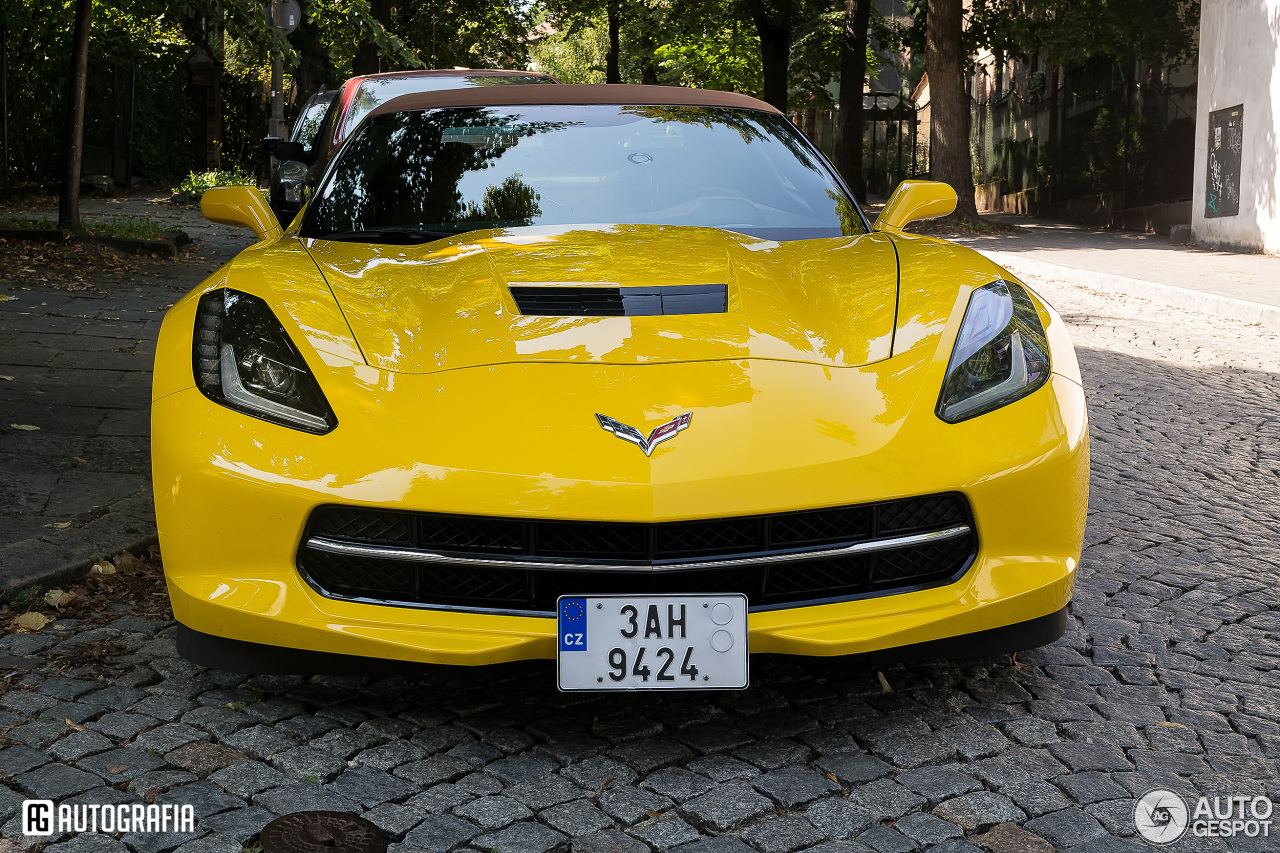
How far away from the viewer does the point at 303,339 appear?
2.67 meters

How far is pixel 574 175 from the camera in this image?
146 inches

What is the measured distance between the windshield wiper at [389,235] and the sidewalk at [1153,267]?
761 centimetres

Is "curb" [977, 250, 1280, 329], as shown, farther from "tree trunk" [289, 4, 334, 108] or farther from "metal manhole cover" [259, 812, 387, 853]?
"tree trunk" [289, 4, 334, 108]

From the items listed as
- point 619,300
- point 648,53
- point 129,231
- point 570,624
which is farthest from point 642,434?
point 648,53

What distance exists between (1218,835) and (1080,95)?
23711mm

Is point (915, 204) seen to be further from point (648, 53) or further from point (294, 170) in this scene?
point (648, 53)

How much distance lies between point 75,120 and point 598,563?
1032cm

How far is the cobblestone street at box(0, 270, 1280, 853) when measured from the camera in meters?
2.19

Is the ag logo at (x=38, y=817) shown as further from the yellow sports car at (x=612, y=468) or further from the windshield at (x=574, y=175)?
the windshield at (x=574, y=175)

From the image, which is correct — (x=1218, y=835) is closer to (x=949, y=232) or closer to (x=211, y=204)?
(x=211, y=204)

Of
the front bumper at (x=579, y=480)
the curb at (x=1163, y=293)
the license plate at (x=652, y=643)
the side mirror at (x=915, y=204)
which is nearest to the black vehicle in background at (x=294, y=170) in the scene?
the side mirror at (x=915, y=204)

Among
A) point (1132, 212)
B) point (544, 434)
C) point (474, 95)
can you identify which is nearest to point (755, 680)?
point (544, 434)

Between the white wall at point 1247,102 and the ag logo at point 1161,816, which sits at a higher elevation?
the white wall at point 1247,102

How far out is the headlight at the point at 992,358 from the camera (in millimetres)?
2596
